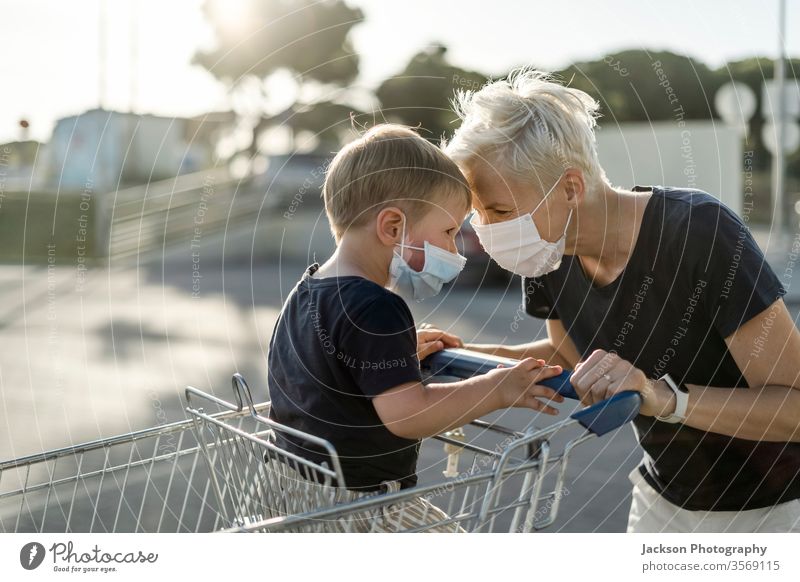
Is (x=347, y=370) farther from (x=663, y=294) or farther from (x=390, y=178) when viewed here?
(x=663, y=294)

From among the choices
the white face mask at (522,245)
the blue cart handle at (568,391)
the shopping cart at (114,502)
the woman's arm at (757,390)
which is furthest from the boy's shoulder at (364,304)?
the shopping cart at (114,502)

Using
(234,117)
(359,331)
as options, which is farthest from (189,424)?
(234,117)

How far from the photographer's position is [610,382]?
240 centimetres

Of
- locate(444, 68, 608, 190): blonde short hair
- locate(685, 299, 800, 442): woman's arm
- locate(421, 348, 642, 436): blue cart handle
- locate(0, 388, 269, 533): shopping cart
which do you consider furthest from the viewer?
locate(0, 388, 269, 533): shopping cart

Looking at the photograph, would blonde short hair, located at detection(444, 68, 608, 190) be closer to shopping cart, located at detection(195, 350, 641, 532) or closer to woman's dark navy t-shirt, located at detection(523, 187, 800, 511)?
woman's dark navy t-shirt, located at detection(523, 187, 800, 511)

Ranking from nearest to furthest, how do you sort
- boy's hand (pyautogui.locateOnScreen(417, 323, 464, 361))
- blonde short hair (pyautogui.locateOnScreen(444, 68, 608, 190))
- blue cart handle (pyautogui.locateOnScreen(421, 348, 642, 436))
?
1. blue cart handle (pyautogui.locateOnScreen(421, 348, 642, 436))
2. blonde short hair (pyautogui.locateOnScreen(444, 68, 608, 190))
3. boy's hand (pyautogui.locateOnScreen(417, 323, 464, 361))

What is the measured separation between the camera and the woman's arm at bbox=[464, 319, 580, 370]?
3.34 metres

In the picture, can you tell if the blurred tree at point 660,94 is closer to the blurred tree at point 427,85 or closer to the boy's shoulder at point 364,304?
the blurred tree at point 427,85

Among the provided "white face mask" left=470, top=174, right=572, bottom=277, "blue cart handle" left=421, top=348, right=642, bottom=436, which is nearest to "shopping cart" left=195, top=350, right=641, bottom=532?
"blue cart handle" left=421, top=348, right=642, bottom=436

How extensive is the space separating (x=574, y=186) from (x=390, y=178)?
0.64 m

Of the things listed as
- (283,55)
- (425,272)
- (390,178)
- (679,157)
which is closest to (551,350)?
(425,272)

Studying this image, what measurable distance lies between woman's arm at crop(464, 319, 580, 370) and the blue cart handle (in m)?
0.36
